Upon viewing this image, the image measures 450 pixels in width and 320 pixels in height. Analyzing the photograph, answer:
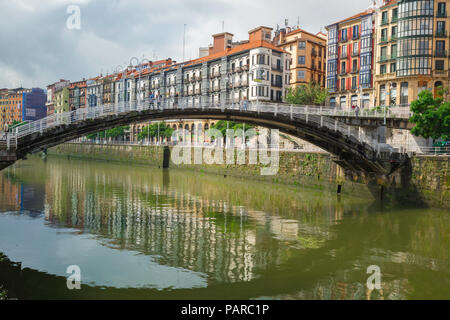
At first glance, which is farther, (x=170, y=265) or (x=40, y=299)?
(x=170, y=265)

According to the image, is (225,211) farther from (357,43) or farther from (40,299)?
(357,43)

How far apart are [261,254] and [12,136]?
1443 centimetres

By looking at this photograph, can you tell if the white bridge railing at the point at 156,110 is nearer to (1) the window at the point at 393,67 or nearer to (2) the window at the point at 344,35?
(1) the window at the point at 393,67

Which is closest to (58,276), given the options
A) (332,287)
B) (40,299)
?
(40,299)

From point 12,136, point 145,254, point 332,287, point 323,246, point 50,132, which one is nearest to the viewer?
point 332,287

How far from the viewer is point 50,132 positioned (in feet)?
75.7

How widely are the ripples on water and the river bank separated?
6.73ft

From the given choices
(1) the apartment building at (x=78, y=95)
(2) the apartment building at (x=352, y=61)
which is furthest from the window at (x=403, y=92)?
(1) the apartment building at (x=78, y=95)

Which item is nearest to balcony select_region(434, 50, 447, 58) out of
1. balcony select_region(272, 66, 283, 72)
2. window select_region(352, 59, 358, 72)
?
window select_region(352, 59, 358, 72)

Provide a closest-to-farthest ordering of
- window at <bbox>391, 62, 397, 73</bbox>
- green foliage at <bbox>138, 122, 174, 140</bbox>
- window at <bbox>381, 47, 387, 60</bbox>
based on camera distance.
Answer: window at <bbox>391, 62, 397, 73</bbox>, window at <bbox>381, 47, 387, 60</bbox>, green foliage at <bbox>138, 122, 174, 140</bbox>

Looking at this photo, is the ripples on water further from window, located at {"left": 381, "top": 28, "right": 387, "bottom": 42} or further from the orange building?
the orange building

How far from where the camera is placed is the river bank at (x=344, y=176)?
1172 inches

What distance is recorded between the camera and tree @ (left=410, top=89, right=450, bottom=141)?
3172 cm

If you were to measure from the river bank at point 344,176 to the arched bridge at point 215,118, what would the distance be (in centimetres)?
136
